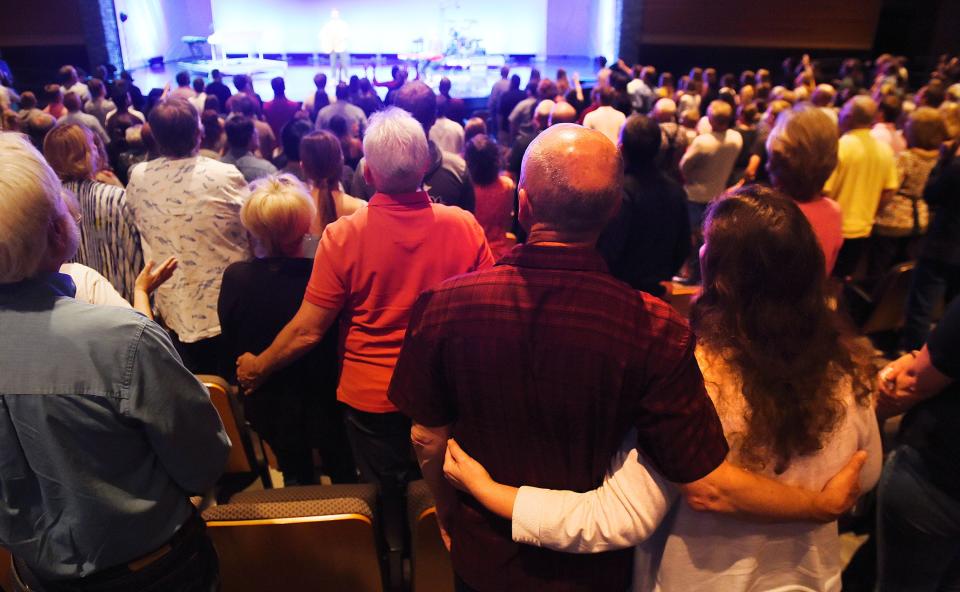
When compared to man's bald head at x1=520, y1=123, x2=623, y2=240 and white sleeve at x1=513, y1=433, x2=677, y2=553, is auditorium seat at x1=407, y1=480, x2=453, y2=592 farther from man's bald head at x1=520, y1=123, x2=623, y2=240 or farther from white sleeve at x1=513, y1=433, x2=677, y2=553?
man's bald head at x1=520, y1=123, x2=623, y2=240

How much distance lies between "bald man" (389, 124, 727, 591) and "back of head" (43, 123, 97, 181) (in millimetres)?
1942

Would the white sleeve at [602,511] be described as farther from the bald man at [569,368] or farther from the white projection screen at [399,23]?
the white projection screen at [399,23]

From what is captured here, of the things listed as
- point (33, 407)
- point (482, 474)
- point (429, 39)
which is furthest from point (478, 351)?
point (429, 39)

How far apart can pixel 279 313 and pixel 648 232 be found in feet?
A: 5.46

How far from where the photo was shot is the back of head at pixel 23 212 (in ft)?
3.43

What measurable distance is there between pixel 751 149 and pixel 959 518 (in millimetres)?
4095

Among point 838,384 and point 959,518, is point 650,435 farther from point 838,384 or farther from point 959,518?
point 959,518

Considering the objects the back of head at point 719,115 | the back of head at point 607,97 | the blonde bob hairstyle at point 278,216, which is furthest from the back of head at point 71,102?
the back of head at point 719,115

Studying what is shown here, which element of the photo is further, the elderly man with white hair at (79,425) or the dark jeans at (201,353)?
the dark jeans at (201,353)

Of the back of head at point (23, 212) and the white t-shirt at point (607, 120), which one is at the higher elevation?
the back of head at point (23, 212)

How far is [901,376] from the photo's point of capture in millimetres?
1548

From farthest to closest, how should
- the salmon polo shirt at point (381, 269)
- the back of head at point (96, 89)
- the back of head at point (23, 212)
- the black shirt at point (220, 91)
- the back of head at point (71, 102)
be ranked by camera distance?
the back of head at point (96, 89) → the black shirt at point (220, 91) → the back of head at point (71, 102) → the salmon polo shirt at point (381, 269) → the back of head at point (23, 212)

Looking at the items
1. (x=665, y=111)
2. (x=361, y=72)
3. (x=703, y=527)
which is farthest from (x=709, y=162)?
(x=361, y=72)

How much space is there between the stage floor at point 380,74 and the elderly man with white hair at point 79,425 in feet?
34.9
